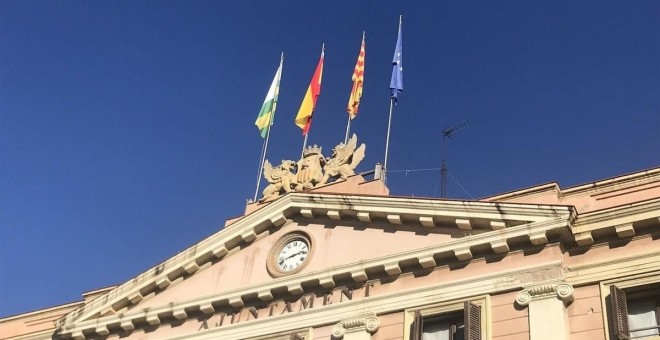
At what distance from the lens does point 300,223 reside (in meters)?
25.4

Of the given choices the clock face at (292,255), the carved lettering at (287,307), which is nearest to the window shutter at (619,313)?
the carved lettering at (287,307)

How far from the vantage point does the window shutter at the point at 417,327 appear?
20812 mm

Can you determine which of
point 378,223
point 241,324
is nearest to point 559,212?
point 378,223

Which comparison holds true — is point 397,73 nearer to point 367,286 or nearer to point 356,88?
point 356,88

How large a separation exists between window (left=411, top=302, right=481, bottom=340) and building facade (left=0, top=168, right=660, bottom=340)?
3 cm

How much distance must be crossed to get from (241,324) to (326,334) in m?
2.84

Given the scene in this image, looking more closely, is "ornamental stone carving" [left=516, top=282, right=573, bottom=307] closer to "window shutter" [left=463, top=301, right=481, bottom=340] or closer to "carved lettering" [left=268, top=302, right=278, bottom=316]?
"window shutter" [left=463, top=301, right=481, bottom=340]

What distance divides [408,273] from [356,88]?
985 centimetres

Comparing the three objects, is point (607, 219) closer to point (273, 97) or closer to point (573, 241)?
point (573, 241)

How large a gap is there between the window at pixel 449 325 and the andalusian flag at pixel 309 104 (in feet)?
35.6

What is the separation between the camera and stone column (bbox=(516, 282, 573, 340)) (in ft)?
63.0

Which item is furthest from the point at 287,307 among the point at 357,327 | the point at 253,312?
the point at 357,327

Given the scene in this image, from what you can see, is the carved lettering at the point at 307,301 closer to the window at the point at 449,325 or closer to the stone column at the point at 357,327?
the stone column at the point at 357,327

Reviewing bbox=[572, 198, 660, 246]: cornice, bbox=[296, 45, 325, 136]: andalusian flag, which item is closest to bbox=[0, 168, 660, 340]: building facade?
bbox=[572, 198, 660, 246]: cornice
